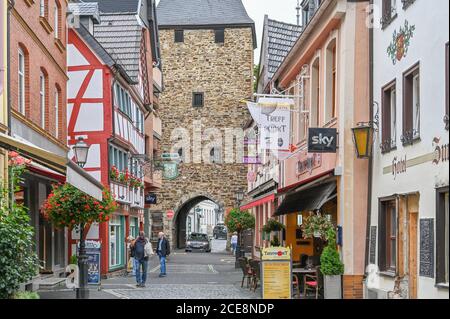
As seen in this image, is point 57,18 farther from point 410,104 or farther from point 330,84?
point 410,104

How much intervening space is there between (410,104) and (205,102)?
145ft

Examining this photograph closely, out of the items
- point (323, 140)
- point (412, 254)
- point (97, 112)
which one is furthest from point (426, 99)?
point (97, 112)

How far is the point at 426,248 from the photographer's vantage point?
14.0 metres

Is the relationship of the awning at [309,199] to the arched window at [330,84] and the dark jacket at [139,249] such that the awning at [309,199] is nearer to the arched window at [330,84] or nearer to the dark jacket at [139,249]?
the arched window at [330,84]

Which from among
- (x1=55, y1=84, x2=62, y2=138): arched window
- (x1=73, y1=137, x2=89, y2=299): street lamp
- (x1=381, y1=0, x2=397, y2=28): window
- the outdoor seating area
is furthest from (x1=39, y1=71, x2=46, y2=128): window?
(x1=381, y1=0, x2=397, y2=28): window

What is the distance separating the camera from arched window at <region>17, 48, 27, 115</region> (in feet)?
65.9

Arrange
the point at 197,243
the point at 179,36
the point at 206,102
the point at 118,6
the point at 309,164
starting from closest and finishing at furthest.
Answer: the point at 309,164 → the point at 118,6 → the point at 206,102 → the point at 179,36 → the point at 197,243

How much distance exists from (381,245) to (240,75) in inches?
1699

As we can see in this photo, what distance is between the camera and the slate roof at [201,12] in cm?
6141

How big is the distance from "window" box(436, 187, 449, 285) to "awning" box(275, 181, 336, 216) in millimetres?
6340

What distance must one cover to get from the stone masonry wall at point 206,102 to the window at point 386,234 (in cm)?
4136

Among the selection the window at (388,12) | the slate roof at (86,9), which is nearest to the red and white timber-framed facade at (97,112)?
the slate roof at (86,9)
